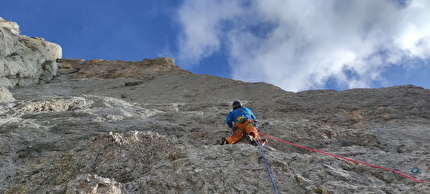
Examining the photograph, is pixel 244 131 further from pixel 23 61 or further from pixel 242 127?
pixel 23 61

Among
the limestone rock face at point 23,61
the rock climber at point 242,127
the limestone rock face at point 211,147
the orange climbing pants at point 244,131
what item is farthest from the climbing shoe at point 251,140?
the limestone rock face at point 23,61

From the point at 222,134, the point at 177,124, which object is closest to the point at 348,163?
the point at 222,134

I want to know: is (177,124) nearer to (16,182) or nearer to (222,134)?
(222,134)

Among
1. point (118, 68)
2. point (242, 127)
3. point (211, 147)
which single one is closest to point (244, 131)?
point (242, 127)

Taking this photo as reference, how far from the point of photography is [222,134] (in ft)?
24.2

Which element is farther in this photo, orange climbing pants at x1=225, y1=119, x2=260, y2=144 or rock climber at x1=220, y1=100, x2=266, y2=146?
orange climbing pants at x1=225, y1=119, x2=260, y2=144

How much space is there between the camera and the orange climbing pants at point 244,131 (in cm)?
646

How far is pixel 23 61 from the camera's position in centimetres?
1931

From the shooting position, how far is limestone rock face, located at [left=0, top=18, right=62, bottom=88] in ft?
56.5

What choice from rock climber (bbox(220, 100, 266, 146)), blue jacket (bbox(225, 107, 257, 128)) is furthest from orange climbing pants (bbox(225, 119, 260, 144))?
blue jacket (bbox(225, 107, 257, 128))

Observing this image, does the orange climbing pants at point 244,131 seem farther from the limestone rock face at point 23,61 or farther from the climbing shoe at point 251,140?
the limestone rock face at point 23,61

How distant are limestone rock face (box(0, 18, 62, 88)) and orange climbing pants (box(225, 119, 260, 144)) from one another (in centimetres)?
1461

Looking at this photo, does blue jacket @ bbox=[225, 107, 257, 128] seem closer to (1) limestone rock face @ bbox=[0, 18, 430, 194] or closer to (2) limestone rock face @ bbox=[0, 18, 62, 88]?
(1) limestone rock face @ bbox=[0, 18, 430, 194]

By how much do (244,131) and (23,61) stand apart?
18.2 m
